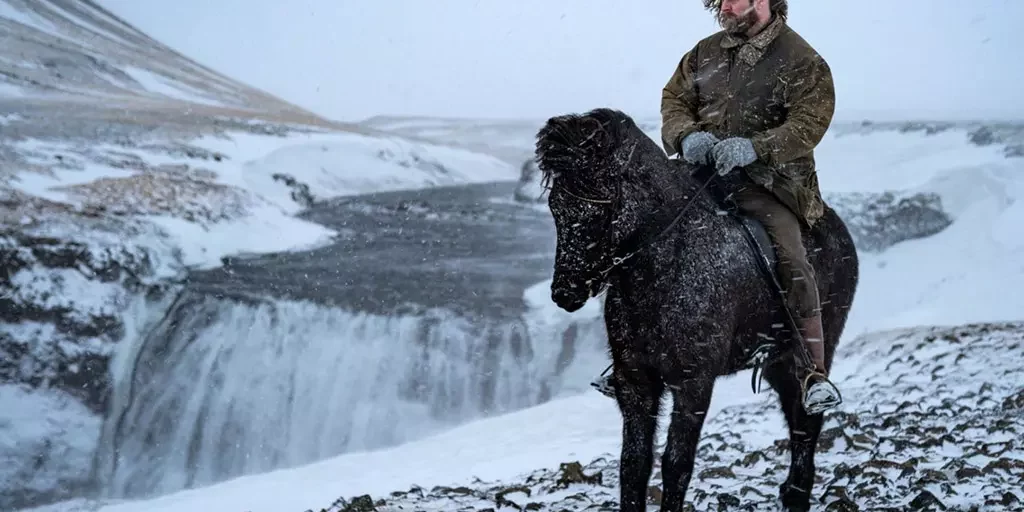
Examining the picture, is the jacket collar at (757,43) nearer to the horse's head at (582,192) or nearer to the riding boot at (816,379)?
the horse's head at (582,192)

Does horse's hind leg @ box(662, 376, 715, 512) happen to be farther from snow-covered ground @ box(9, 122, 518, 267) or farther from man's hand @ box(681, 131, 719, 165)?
snow-covered ground @ box(9, 122, 518, 267)

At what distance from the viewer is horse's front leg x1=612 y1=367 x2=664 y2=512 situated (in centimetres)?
334

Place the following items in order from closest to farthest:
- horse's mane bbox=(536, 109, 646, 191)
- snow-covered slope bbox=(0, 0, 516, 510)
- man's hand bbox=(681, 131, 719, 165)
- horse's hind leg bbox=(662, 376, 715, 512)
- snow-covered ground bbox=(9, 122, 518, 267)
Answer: horse's mane bbox=(536, 109, 646, 191) → horse's hind leg bbox=(662, 376, 715, 512) → man's hand bbox=(681, 131, 719, 165) → snow-covered slope bbox=(0, 0, 516, 510) → snow-covered ground bbox=(9, 122, 518, 267)

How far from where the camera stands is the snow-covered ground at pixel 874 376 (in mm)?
6491

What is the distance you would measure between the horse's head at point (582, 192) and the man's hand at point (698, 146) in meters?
0.50

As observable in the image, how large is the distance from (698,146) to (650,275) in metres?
0.65

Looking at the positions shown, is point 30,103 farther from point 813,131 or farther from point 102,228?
point 813,131

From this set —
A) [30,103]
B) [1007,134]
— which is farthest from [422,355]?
[1007,134]

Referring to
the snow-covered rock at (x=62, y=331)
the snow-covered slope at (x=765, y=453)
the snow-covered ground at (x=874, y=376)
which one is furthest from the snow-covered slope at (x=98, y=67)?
the snow-covered slope at (x=765, y=453)

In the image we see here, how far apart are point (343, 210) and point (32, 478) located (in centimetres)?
538

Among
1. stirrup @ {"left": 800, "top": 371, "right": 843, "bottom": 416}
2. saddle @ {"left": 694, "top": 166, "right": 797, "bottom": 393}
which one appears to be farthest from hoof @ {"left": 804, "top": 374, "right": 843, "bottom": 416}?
saddle @ {"left": 694, "top": 166, "right": 797, "bottom": 393}

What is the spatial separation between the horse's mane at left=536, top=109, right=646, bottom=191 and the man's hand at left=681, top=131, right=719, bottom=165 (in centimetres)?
57

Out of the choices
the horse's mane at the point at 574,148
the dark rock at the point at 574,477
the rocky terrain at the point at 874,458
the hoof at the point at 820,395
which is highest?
the horse's mane at the point at 574,148

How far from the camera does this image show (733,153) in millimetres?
3324
